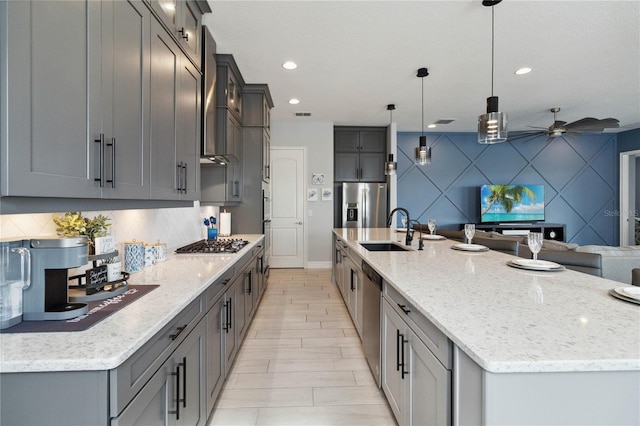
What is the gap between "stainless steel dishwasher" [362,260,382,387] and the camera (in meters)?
1.98

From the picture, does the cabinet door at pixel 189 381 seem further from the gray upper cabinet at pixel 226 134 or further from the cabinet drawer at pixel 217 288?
the gray upper cabinet at pixel 226 134

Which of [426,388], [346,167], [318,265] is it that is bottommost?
[318,265]

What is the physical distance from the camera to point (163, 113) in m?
1.69

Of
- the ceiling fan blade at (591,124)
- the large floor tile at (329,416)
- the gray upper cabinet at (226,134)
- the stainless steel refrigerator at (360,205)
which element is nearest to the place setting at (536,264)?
the large floor tile at (329,416)

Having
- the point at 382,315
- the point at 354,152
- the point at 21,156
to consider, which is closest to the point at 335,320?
the point at 382,315

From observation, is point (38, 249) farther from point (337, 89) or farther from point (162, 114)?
point (337, 89)

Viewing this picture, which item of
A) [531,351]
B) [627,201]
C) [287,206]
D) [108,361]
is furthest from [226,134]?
[627,201]

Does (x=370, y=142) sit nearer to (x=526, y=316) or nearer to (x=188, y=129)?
(x=188, y=129)

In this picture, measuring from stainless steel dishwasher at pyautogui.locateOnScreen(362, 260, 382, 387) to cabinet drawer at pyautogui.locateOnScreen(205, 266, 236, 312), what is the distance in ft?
3.28

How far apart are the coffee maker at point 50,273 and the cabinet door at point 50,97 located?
0.58 ft

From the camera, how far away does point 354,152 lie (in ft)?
20.6

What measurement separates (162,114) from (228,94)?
1.81 metres

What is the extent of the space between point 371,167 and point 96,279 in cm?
553

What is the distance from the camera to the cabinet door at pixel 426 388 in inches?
39.9
